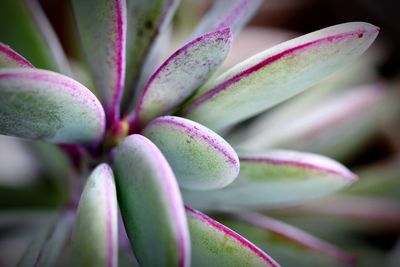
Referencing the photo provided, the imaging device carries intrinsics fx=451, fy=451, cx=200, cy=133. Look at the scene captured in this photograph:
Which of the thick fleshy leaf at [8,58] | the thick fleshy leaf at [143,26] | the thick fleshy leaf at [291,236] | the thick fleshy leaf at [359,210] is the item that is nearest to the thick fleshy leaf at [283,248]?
the thick fleshy leaf at [291,236]

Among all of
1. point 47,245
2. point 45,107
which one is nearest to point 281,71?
point 45,107

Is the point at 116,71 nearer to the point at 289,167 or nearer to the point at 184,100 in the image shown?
the point at 184,100

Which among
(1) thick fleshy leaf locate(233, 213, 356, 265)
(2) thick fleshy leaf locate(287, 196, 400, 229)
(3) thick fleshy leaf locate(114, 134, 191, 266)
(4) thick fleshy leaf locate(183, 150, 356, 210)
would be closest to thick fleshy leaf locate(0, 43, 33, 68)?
(3) thick fleshy leaf locate(114, 134, 191, 266)

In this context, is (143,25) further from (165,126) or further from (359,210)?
(359,210)

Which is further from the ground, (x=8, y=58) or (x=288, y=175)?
(x=8, y=58)

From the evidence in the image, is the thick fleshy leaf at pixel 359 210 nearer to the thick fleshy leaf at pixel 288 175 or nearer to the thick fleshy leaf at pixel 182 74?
the thick fleshy leaf at pixel 288 175

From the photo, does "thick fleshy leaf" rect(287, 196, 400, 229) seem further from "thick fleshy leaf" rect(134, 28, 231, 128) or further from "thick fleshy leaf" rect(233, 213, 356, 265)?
"thick fleshy leaf" rect(134, 28, 231, 128)
